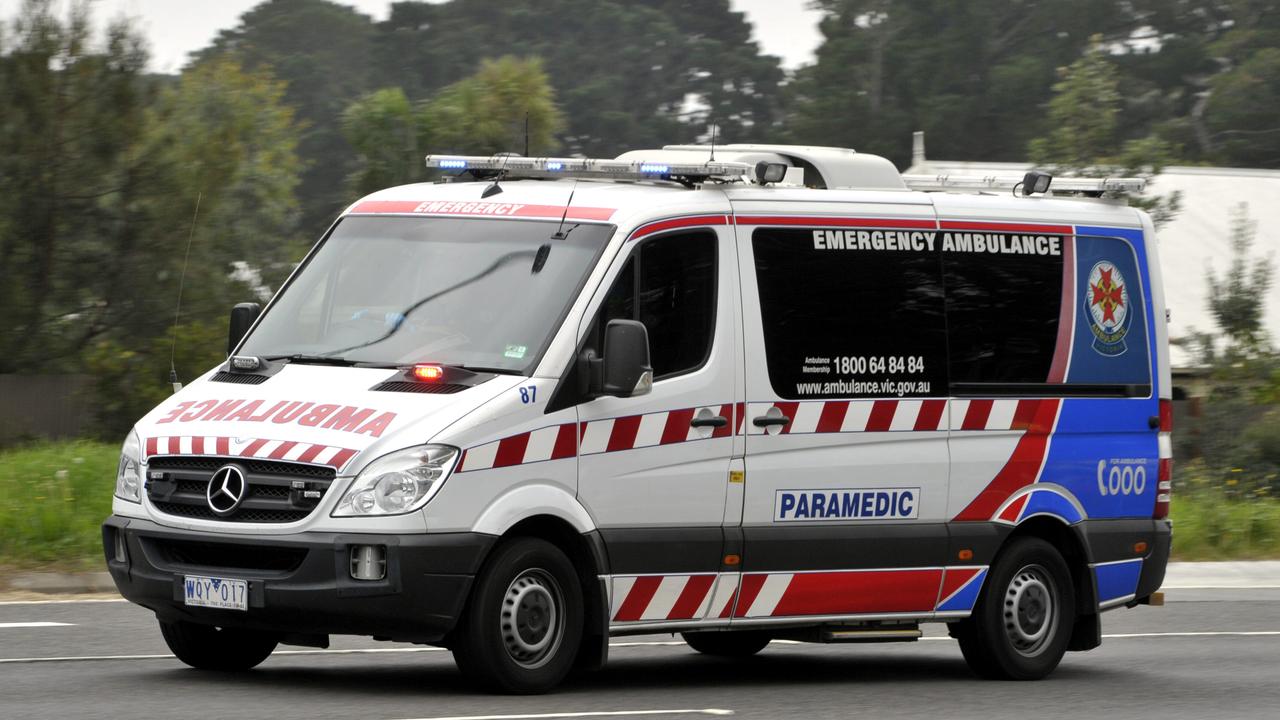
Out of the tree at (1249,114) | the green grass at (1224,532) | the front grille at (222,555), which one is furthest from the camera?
the tree at (1249,114)

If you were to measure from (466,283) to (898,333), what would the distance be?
2.33 metres

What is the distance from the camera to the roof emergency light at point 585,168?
9.62 meters

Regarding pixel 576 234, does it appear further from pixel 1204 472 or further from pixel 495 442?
pixel 1204 472

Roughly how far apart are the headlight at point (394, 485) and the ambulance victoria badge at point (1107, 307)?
14.4 feet

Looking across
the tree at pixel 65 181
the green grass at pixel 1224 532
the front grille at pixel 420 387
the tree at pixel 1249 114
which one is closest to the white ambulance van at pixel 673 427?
the front grille at pixel 420 387

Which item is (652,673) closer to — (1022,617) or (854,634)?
(854,634)

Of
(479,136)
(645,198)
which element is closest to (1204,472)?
(645,198)

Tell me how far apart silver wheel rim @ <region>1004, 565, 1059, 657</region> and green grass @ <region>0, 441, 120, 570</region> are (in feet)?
20.5

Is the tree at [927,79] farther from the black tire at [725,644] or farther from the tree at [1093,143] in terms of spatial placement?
the black tire at [725,644]

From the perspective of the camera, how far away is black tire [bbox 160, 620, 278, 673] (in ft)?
30.6

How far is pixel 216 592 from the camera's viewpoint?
8.46 m

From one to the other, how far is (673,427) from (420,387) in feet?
3.98

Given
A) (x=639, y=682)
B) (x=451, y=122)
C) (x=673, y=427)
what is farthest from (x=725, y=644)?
(x=451, y=122)

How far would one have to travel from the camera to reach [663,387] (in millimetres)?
9156
